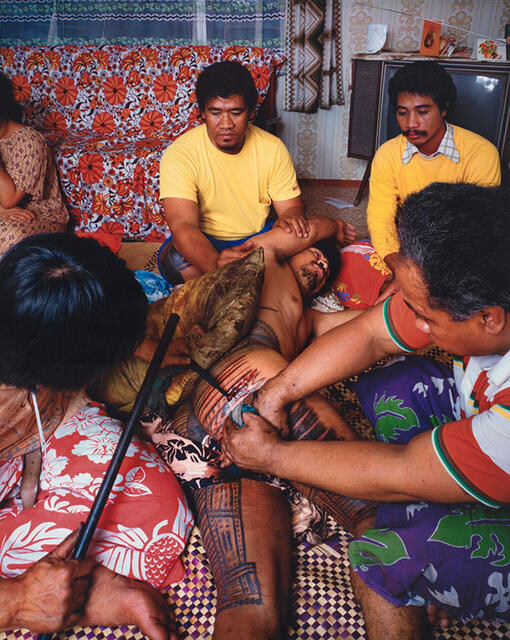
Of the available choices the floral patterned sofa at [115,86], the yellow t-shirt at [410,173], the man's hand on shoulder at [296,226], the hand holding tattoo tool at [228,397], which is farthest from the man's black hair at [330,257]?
the floral patterned sofa at [115,86]

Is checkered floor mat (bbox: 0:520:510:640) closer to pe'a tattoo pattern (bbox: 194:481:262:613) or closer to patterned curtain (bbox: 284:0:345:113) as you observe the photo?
pe'a tattoo pattern (bbox: 194:481:262:613)

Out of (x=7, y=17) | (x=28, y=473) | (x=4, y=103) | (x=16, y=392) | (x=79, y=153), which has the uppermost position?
(x=7, y=17)

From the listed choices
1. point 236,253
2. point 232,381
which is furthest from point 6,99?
point 232,381

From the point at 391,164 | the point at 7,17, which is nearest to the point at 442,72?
the point at 391,164

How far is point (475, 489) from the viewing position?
878 mm

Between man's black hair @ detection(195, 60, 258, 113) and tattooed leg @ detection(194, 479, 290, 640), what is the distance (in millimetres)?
1767

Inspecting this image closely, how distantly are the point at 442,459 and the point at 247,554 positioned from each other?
490 mm

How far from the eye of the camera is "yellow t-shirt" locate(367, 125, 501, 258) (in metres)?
2.17

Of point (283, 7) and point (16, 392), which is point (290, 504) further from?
point (283, 7)

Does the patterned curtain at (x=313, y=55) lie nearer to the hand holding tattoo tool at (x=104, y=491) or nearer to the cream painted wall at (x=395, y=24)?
the cream painted wall at (x=395, y=24)

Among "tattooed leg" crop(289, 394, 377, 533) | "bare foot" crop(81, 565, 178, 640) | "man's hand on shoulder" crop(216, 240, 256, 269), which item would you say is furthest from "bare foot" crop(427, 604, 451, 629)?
"man's hand on shoulder" crop(216, 240, 256, 269)

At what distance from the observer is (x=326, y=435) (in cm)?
124

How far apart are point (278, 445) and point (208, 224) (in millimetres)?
1578

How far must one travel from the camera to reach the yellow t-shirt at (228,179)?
90.1 inches
